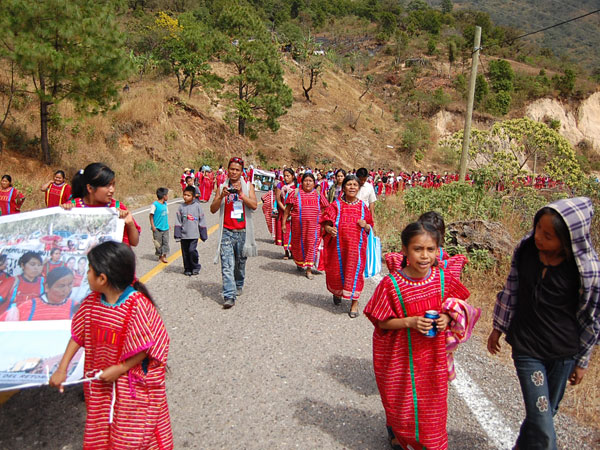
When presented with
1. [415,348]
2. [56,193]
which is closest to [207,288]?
[56,193]

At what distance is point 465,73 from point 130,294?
84073mm

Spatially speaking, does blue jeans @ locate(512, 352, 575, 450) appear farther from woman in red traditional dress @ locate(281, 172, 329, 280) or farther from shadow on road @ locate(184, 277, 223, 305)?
A: woman in red traditional dress @ locate(281, 172, 329, 280)

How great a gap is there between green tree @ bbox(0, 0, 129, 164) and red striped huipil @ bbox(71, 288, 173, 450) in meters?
17.9

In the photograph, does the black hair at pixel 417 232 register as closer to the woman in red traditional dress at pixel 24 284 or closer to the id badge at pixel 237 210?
the woman in red traditional dress at pixel 24 284

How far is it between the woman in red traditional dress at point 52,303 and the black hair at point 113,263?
1.14m

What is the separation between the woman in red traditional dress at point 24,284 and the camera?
332 cm

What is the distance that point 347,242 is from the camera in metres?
6.29

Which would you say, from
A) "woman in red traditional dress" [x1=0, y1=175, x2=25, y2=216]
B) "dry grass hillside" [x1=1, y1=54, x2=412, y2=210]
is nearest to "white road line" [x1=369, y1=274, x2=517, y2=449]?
"woman in red traditional dress" [x1=0, y1=175, x2=25, y2=216]

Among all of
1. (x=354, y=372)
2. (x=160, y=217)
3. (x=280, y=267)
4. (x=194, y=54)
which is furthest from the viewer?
(x=194, y=54)

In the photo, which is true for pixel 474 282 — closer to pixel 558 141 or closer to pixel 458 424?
pixel 458 424

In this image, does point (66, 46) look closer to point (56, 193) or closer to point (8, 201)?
point (8, 201)

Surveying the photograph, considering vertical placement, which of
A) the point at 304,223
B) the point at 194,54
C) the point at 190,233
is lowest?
the point at 190,233

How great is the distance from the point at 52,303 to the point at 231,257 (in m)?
2.93

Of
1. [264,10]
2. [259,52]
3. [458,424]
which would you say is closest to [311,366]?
[458,424]
